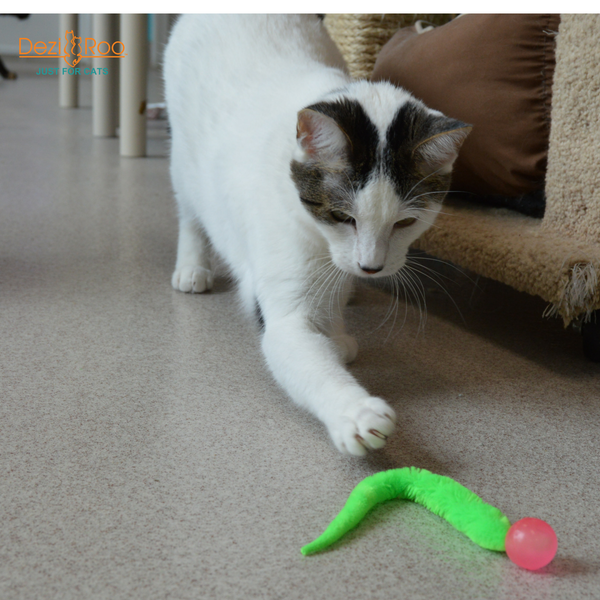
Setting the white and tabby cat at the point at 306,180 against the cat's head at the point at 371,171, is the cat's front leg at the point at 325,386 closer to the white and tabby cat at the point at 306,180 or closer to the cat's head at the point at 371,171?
the white and tabby cat at the point at 306,180

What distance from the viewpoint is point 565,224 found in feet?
4.25

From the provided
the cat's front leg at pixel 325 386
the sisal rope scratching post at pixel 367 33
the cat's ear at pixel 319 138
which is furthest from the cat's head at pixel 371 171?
the sisal rope scratching post at pixel 367 33

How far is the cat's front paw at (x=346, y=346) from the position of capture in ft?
4.16

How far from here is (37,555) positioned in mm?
754

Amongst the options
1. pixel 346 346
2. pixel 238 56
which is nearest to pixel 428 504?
pixel 346 346

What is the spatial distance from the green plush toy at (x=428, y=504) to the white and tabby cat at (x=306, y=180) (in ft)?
0.20

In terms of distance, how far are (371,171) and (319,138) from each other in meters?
0.10

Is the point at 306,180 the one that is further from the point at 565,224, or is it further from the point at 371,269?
the point at 565,224

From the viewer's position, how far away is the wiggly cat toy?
0.77m

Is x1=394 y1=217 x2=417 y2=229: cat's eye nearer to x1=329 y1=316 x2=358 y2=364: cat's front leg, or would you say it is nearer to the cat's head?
the cat's head

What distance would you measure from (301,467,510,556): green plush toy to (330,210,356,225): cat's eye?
1.33 ft

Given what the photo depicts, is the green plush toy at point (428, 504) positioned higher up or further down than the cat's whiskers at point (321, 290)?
further down

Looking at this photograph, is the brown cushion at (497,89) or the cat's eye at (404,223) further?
the brown cushion at (497,89)
